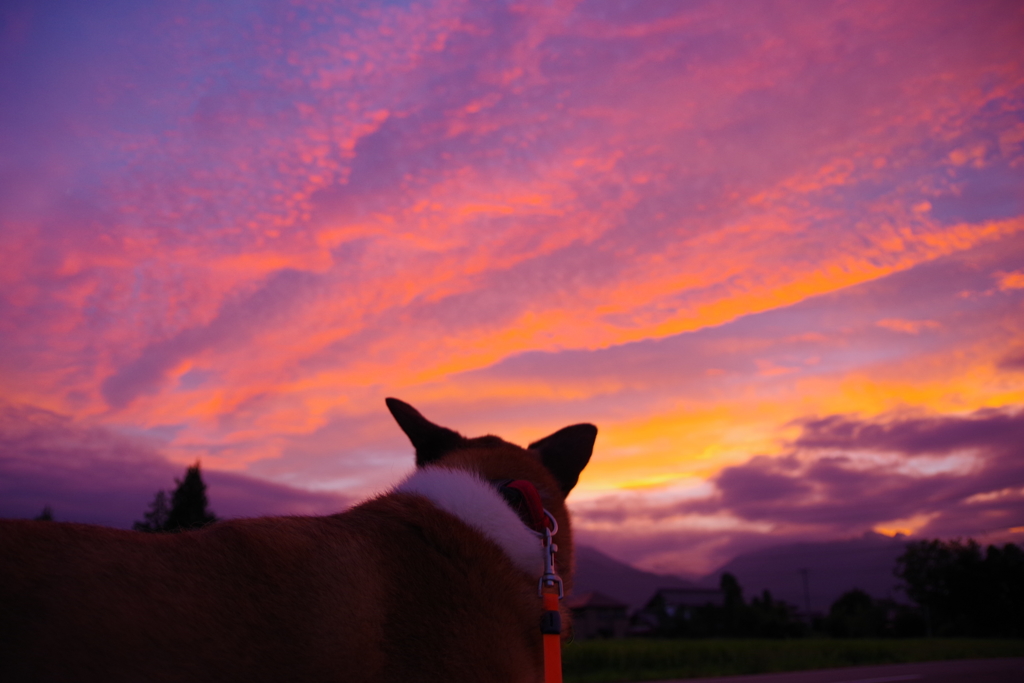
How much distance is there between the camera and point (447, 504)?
8.75ft

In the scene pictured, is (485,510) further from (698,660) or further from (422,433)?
(698,660)

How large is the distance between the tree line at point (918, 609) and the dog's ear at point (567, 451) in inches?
2661

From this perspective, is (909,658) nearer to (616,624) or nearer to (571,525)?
(571,525)

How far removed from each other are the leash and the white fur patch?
6cm

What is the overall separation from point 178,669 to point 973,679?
23.1 meters

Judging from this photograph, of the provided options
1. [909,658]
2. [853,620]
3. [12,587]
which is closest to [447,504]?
[12,587]

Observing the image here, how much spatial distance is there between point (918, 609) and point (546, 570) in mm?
111120

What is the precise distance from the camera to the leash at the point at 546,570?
2.37 metres

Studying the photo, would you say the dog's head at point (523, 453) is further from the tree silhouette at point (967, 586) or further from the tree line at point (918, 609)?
the tree silhouette at point (967, 586)

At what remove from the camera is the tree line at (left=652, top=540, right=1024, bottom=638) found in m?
64.2

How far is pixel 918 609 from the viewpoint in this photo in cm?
8925

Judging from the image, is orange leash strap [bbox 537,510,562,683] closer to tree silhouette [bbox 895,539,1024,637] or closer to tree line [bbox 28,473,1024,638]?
tree line [bbox 28,473,1024,638]

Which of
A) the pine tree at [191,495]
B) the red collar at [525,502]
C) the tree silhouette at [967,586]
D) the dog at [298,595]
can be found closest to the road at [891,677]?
the pine tree at [191,495]

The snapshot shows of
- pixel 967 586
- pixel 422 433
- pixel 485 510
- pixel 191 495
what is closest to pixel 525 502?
pixel 485 510
